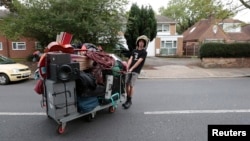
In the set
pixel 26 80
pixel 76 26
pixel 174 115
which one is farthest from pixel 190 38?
pixel 174 115

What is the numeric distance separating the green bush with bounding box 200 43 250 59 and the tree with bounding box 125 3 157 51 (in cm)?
438

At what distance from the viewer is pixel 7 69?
895 cm

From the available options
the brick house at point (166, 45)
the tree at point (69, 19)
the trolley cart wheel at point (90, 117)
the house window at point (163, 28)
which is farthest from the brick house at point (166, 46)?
the trolley cart wheel at point (90, 117)

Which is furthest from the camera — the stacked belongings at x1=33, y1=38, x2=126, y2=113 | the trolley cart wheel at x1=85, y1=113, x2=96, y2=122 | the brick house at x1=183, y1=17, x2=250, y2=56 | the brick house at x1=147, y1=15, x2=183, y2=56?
the brick house at x1=183, y1=17, x2=250, y2=56

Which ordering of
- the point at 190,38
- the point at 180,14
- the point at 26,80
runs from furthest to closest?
the point at 180,14 → the point at 190,38 → the point at 26,80

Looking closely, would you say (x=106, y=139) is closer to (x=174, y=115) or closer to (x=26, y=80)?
(x=174, y=115)

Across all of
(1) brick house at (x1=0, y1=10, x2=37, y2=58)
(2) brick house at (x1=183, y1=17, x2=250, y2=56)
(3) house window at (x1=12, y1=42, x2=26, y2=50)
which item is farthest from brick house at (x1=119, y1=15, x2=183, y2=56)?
(3) house window at (x1=12, y1=42, x2=26, y2=50)

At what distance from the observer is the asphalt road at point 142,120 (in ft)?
12.0

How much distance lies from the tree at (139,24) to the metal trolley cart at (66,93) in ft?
37.7

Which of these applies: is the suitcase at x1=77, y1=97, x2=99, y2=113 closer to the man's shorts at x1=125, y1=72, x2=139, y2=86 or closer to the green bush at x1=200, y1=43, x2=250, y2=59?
the man's shorts at x1=125, y1=72, x2=139, y2=86

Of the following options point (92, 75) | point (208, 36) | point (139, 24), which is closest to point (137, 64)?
point (92, 75)

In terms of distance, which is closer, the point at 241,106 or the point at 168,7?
the point at 241,106

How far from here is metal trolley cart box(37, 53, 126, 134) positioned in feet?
11.4

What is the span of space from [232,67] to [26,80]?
12426 millimetres
